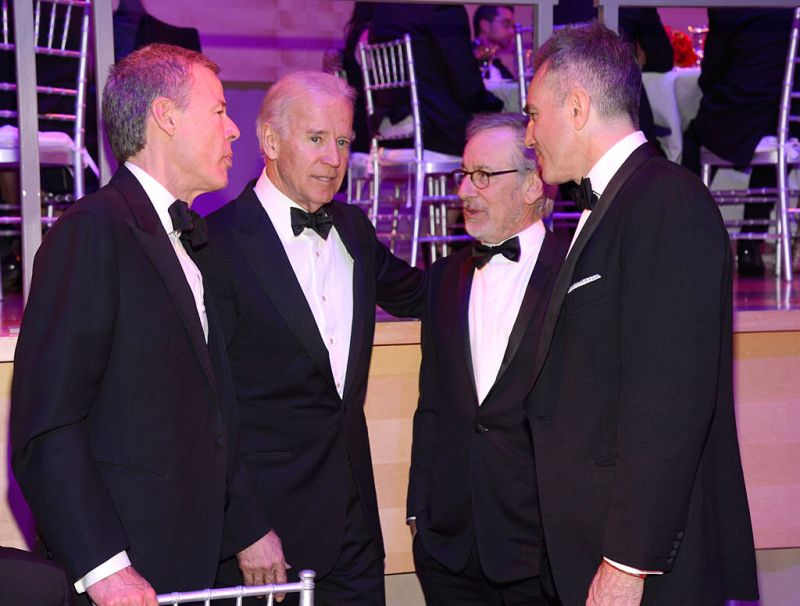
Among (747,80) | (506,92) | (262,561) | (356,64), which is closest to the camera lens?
(262,561)

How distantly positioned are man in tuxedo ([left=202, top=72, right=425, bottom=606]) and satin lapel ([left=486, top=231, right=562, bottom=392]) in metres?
0.40

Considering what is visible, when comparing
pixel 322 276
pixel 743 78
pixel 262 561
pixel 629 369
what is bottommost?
pixel 262 561

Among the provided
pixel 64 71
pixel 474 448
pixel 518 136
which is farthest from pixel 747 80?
pixel 64 71

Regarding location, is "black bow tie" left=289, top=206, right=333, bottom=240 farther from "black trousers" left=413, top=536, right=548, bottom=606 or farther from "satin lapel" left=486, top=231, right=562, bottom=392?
"black trousers" left=413, top=536, right=548, bottom=606

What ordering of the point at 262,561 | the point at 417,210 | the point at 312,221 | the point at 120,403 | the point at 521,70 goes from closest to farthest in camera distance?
the point at 120,403 → the point at 262,561 → the point at 312,221 → the point at 521,70 → the point at 417,210

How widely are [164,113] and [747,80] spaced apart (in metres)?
3.83

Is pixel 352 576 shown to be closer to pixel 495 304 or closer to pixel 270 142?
pixel 495 304

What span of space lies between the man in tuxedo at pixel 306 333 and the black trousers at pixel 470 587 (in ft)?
0.49

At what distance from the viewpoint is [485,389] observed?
2.93m

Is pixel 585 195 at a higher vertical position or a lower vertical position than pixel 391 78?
lower

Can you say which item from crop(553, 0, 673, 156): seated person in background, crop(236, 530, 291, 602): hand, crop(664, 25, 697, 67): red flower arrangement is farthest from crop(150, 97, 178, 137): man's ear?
crop(664, 25, 697, 67): red flower arrangement

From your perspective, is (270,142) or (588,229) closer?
(588,229)

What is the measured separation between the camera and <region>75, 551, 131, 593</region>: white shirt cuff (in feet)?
6.57

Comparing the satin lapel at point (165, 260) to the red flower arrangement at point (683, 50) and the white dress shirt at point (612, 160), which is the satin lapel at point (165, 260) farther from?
the red flower arrangement at point (683, 50)
